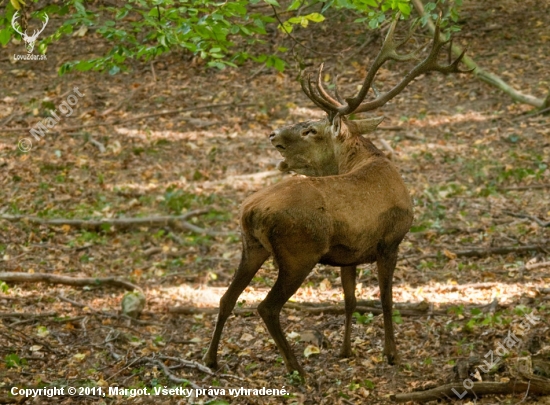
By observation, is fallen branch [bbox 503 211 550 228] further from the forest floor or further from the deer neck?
the deer neck

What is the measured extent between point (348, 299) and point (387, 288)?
0.41 metres

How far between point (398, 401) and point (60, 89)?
1100cm

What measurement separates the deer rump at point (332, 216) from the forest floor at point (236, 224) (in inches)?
39.8

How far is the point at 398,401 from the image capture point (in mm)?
5121

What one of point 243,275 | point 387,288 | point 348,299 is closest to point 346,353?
point 348,299

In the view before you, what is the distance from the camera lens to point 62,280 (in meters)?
7.89

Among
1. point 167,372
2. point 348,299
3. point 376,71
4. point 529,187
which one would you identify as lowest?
point 529,187

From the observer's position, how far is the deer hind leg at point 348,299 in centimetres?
596

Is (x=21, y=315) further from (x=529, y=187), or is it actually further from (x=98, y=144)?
(x=529, y=187)

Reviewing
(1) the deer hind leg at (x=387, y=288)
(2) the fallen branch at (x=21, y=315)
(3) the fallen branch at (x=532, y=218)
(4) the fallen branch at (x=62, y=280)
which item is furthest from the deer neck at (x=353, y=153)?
(3) the fallen branch at (x=532, y=218)

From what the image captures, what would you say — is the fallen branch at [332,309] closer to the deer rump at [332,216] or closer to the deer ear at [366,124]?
the deer rump at [332,216]
